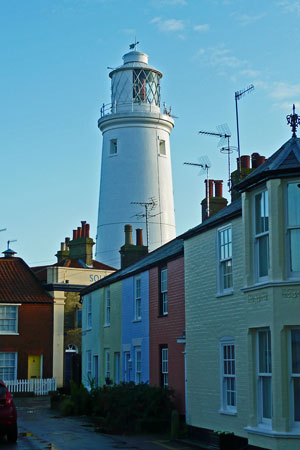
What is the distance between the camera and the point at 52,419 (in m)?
27.1

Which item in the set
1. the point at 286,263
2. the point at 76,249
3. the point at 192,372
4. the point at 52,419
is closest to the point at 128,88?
the point at 76,249

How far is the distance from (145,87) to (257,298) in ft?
126

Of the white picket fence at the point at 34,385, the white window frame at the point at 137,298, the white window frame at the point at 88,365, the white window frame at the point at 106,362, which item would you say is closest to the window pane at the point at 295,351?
the white window frame at the point at 137,298

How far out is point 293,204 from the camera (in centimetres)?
1533

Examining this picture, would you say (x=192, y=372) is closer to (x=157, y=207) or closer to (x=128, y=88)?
(x=157, y=207)

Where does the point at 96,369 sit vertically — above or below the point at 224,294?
below

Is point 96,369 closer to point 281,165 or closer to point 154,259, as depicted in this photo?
point 154,259

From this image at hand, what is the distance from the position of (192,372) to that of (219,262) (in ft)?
11.8

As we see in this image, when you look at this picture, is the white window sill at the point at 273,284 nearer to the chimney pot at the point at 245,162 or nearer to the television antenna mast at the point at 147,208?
the chimney pot at the point at 245,162

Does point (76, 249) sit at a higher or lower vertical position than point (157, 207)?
lower

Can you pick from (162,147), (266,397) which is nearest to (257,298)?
(266,397)

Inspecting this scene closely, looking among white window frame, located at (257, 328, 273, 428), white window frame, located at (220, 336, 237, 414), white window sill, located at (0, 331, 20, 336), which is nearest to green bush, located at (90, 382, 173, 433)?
white window frame, located at (220, 336, 237, 414)

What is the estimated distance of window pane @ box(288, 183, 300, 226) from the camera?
50.0 ft

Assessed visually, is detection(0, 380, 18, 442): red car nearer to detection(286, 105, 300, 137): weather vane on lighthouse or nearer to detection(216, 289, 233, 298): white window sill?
detection(216, 289, 233, 298): white window sill
